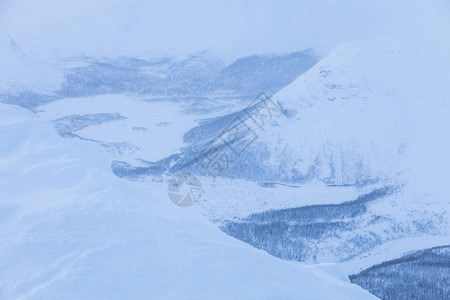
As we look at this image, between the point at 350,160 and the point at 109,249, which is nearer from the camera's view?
the point at 109,249

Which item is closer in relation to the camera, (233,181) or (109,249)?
(109,249)

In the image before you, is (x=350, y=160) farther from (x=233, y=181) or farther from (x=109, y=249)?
(x=109, y=249)

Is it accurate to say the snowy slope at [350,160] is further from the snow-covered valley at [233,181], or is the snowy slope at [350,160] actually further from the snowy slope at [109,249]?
the snowy slope at [109,249]

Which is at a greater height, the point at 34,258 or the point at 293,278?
the point at 34,258

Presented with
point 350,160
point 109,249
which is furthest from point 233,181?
point 109,249

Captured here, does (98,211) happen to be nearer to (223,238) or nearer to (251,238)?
(223,238)

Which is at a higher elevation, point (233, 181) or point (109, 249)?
point (109, 249)

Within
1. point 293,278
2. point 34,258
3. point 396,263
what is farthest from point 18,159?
point 396,263

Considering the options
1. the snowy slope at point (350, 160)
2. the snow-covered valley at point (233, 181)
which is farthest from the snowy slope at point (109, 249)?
the snowy slope at point (350, 160)
